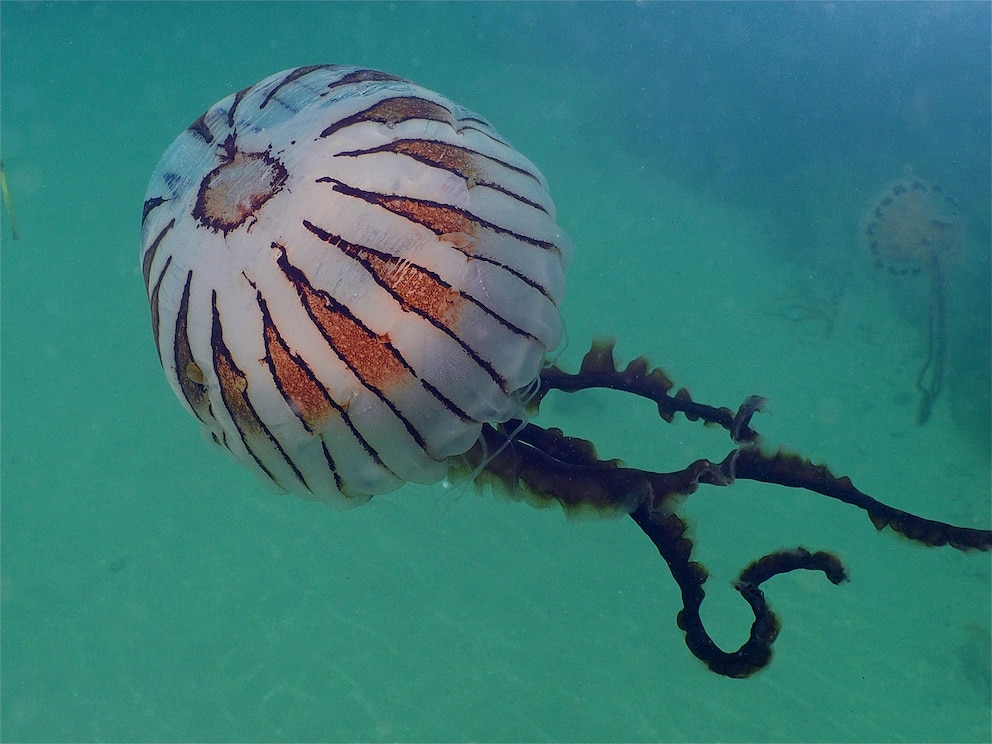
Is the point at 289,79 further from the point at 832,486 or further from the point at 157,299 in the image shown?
the point at 832,486

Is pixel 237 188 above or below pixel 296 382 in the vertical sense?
above

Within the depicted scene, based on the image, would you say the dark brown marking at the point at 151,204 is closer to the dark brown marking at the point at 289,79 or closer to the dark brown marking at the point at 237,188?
the dark brown marking at the point at 237,188

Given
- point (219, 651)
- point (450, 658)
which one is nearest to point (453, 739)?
point (450, 658)

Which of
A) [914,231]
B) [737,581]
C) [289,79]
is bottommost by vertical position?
[737,581]

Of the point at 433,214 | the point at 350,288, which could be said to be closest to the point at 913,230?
the point at 433,214

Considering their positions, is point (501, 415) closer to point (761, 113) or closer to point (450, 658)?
point (450, 658)

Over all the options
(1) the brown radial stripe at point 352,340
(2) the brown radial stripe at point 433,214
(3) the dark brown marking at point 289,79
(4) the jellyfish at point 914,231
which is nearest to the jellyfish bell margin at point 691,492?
(1) the brown radial stripe at point 352,340

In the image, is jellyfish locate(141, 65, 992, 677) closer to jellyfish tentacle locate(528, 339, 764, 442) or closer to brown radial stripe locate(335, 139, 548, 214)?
brown radial stripe locate(335, 139, 548, 214)

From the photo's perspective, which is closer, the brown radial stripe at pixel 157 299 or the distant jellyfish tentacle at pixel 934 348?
the brown radial stripe at pixel 157 299
